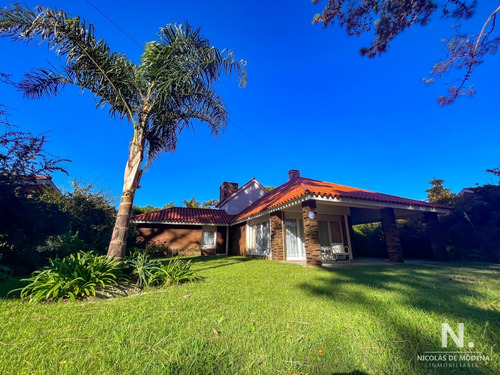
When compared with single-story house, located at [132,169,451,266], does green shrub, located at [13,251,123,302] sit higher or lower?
lower

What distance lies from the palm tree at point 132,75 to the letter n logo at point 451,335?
6329 mm

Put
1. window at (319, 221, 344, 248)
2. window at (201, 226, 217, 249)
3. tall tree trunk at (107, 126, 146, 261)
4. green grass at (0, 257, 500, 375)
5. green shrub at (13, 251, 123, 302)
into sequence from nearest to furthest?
green grass at (0, 257, 500, 375), green shrub at (13, 251, 123, 302), tall tree trunk at (107, 126, 146, 261), window at (319, 221, 344, 248), window at (201, 226, 217, 249)

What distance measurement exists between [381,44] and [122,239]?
11207 mm

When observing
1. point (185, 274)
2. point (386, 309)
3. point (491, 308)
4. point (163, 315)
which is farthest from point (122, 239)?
point (491, 308)

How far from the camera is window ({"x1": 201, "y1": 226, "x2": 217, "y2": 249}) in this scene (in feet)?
53.1

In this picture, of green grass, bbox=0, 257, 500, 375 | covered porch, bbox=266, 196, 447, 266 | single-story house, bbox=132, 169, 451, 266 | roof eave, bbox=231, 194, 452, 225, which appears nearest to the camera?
green grass, bbox=0, 257, 500, 375

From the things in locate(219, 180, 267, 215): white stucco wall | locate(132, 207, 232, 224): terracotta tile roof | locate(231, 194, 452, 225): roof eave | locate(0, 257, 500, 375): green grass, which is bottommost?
locate(0, 257, 500, 375): green grass

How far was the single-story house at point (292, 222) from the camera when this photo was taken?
852cm

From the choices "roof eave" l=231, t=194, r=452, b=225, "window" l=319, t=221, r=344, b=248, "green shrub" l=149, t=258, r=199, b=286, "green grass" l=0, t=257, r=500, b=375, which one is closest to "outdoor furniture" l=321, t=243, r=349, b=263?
"window" l=319, t=221, r=344, b=248

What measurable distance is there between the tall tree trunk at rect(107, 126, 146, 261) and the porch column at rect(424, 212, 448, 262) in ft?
44.9

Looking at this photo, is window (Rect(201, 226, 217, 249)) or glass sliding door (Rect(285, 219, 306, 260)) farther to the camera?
window (Rect(201, 226, 217, 249))

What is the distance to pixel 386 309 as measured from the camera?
10.7 feet

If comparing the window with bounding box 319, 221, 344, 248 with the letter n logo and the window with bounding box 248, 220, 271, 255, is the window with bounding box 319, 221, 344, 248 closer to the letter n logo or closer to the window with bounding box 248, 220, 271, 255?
the window with bounding box 248, 220, 271, 255

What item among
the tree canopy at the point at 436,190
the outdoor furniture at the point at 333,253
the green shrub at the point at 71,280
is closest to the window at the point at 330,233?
the outdoor furniture at the point at 333,253
